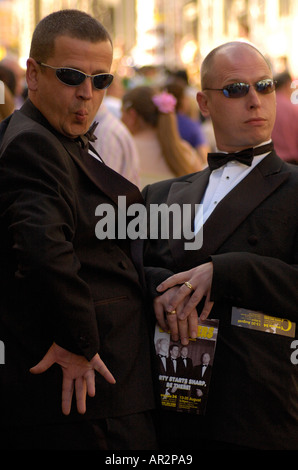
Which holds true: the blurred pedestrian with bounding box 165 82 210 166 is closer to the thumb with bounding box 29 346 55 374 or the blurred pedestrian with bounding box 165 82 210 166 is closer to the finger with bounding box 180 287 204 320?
the finger with bounding box 180 287 204 320

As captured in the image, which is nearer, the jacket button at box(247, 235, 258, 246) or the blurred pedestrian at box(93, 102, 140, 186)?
the jacket button at box(247, 235, 258, 246)

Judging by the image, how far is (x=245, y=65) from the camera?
3.46 meters

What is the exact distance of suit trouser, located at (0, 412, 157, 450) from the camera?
2.80 metres

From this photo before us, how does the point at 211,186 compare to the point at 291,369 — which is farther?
the point at 211,186

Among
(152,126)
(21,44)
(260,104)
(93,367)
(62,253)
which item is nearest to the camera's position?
(62,253)

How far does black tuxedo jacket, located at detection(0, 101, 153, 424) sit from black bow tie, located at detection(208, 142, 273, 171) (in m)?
0.55

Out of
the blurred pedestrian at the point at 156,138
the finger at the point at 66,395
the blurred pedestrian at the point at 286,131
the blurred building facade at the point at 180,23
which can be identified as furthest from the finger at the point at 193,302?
the blurred building facade at the point at 180,23

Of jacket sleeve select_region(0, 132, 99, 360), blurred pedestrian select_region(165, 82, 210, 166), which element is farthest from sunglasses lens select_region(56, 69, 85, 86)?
blurred pedestrian select_region(165, 82, 210, 166)

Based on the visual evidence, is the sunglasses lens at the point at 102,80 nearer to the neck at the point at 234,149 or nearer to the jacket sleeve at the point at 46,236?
the jacket sleeve at the point at 46,236

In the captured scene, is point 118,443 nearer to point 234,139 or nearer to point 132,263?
point 132,263

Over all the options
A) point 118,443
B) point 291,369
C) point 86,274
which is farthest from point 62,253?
point 291,369

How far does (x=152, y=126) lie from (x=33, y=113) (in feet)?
13.1

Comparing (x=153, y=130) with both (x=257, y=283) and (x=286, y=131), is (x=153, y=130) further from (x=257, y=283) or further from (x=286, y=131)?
(x=257, y=283)

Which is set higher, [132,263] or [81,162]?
[81,162]
